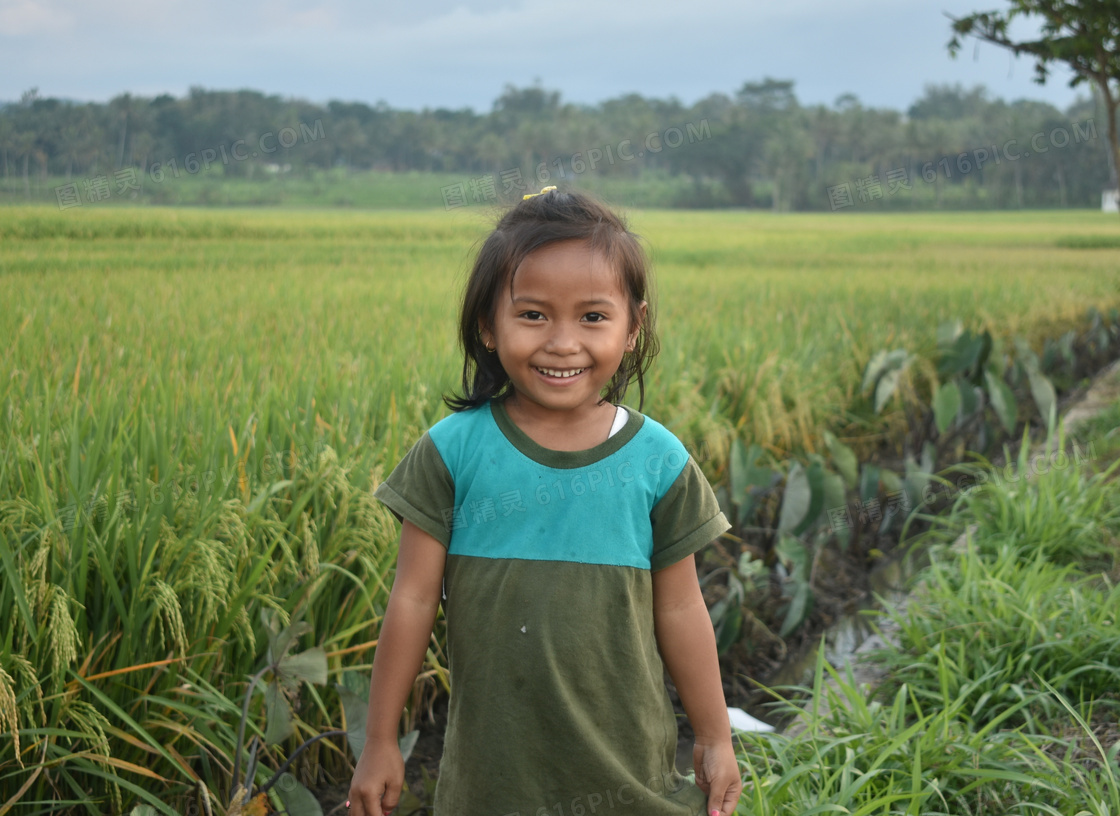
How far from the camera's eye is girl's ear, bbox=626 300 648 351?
42.2 inches

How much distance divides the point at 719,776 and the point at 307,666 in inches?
23.1

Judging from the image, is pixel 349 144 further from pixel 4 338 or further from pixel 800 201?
pixel 800 201

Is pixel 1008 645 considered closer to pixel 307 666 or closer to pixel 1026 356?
pixel 307 666

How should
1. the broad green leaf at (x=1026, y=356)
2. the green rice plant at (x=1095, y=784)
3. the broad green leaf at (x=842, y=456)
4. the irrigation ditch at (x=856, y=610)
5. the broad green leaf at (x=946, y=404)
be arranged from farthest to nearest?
the broad green leaf at (x=1026, y=356)
the broad green leaf at (x=946, y=404)
the broad green leaf at (x=842, y=456)
the irrigation ditch at (x=856, y=610)
the green rice plant at (x=1095, y=784)

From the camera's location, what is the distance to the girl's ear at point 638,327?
42.2 inches

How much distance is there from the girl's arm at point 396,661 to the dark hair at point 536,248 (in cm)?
17

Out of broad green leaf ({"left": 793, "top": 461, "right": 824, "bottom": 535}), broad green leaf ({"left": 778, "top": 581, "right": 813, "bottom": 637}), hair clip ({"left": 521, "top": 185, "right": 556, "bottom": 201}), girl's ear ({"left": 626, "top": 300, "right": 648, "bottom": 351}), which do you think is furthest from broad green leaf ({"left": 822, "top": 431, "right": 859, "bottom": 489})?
hair clip ({"left": 521, "top": 185, "right": 556, "bottom": 201})

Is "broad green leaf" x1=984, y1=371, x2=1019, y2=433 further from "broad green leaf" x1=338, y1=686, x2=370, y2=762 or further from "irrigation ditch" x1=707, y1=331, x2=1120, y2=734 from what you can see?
"broad green leaf" x1=338, y1=686, x2=370, y2=762

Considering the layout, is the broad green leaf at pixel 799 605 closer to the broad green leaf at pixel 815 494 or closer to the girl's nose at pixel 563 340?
the broad green leaf at pixel 815 494

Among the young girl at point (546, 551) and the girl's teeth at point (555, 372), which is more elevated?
the girl's teeth at point (555, 372)

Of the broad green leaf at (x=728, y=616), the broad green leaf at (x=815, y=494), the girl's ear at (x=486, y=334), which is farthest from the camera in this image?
the broad green leaf at (x=815, y=494)

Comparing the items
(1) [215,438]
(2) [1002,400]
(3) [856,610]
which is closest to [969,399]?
(2) [1002,400]

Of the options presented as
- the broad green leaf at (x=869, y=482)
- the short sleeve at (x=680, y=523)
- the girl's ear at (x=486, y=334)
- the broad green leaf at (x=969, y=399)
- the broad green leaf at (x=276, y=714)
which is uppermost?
the girl's ear at (x=486, y=334)

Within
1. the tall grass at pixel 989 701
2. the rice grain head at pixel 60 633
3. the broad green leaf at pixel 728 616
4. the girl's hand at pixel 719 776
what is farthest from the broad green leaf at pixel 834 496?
the rice grain head at pixel 60 633
